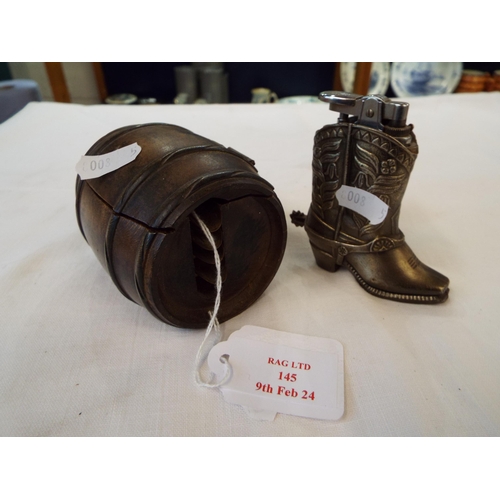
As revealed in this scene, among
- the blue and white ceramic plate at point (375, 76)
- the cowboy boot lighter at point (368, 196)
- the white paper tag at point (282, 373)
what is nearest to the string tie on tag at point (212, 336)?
the white paper tag at point (282, 373)

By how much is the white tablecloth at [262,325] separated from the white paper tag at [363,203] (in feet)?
0.80

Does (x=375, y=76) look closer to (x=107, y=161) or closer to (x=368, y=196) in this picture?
(x=368, y=196)

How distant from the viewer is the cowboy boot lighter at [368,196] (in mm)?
922

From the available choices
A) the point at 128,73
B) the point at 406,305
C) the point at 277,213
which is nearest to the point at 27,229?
the point at 277,213

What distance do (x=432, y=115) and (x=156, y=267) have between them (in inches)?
92.0

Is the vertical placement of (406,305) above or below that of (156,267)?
below

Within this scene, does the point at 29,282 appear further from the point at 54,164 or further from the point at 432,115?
the point at 432,115

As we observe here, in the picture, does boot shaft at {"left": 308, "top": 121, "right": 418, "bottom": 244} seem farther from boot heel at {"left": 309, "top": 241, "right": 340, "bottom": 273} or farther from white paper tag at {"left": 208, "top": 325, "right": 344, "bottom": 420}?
white paper tag at {"left": 208, "top": 325, "right": 344, "bottom": 420}

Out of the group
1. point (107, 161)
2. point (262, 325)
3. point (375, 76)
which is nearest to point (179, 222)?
point (107, 161)

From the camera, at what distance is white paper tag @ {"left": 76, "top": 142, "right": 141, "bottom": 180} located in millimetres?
883

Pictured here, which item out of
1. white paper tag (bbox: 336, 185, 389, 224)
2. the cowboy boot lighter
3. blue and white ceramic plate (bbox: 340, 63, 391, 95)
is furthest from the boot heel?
blue and white ceramic plate (bbox: 340, 63, 391, 95)

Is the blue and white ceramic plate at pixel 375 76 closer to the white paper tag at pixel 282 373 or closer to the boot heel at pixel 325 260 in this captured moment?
the boot heel at pixel 325 260

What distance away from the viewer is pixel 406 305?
108 centimetres

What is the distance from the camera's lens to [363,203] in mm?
992
